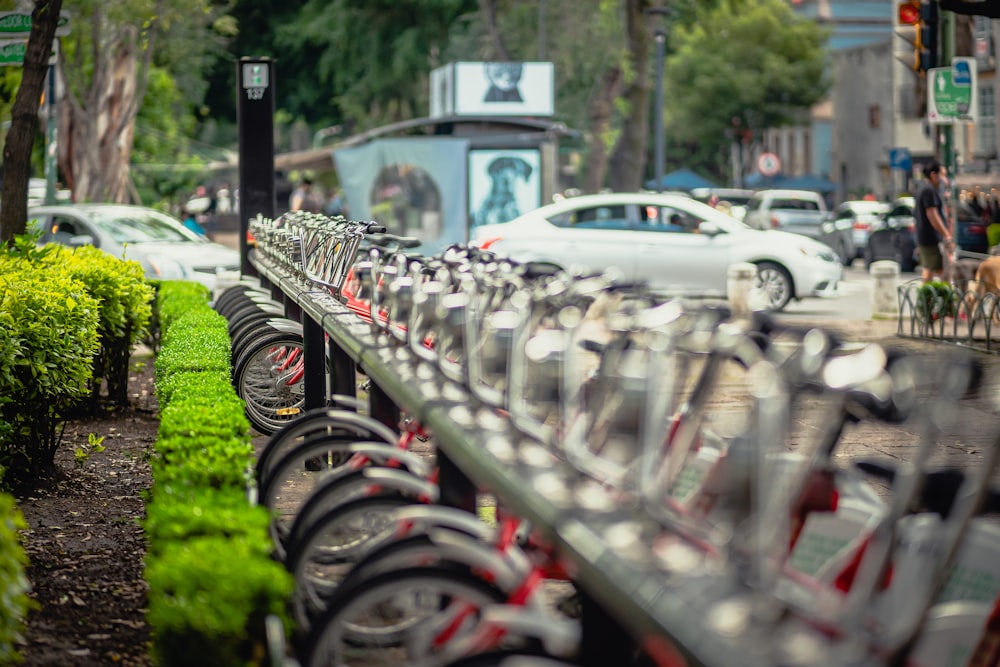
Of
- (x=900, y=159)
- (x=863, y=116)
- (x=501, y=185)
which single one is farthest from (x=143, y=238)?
(x=863, y=116)

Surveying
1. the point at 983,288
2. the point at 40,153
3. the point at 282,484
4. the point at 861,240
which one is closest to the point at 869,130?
the point at 861,240

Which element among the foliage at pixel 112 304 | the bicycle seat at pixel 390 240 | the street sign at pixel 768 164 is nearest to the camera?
the bicycle seat at pixel 390 240

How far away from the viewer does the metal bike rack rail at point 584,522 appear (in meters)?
3.07

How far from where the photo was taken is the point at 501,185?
25.8 meters

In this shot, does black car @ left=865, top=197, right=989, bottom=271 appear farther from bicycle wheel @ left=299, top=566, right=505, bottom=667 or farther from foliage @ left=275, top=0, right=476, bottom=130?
bicycle wheel @ left=299, top=566, right=505, bottom=667

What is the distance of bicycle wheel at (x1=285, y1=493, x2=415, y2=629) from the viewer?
473 cm

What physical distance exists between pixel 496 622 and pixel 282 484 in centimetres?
252

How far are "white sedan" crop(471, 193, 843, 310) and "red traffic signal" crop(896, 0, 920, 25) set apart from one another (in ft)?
13.2

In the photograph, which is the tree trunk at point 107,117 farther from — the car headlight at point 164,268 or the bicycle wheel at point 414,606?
the bicycle wheel at point 414,606

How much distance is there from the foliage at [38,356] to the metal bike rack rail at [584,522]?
2313 mm

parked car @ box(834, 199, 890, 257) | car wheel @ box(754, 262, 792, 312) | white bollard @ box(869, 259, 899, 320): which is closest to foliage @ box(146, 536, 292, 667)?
white bollard @ box(869, 259, 899, 320)

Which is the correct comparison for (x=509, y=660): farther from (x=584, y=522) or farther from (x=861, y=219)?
(x=861, y=219)

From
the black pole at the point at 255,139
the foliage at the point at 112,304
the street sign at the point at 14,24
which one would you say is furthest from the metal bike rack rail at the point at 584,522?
the black pole at the point at 255,139

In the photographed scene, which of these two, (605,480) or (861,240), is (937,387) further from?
(861,240)
